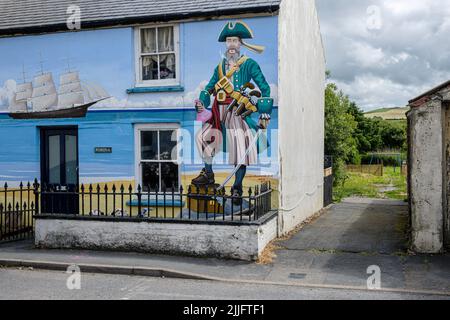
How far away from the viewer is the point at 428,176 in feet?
31.5

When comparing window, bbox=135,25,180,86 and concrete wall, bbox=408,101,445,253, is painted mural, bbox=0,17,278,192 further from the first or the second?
concrete wall, bbox=408,101,445,253

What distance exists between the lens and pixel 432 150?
9.57 metres

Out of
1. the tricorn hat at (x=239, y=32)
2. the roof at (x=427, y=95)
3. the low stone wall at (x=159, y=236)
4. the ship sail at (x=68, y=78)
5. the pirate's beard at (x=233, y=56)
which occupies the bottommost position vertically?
the low stone wall at (x=159, y=236)

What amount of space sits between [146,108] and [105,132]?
1278 mm

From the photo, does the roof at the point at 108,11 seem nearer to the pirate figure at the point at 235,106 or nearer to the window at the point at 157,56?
the window at the point at 157,56

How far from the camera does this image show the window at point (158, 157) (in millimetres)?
12195

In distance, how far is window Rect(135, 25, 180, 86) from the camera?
1215 centimetres

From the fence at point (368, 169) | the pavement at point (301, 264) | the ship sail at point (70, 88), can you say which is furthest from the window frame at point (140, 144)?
the fence at point (368, 169)

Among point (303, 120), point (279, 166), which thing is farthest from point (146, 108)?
point (303, 120)

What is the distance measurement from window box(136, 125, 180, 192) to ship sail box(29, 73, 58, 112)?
2503 millimetres

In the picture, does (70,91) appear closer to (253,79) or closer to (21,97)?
(21,97)

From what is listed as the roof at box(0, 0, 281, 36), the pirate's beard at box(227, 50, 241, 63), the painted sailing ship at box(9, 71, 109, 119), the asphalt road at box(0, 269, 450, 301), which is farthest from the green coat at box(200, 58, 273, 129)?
the asphalt road at box(0, 269, 450, 301)

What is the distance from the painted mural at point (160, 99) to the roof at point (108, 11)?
0.25 meters

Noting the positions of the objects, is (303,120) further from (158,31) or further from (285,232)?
(158,31)
